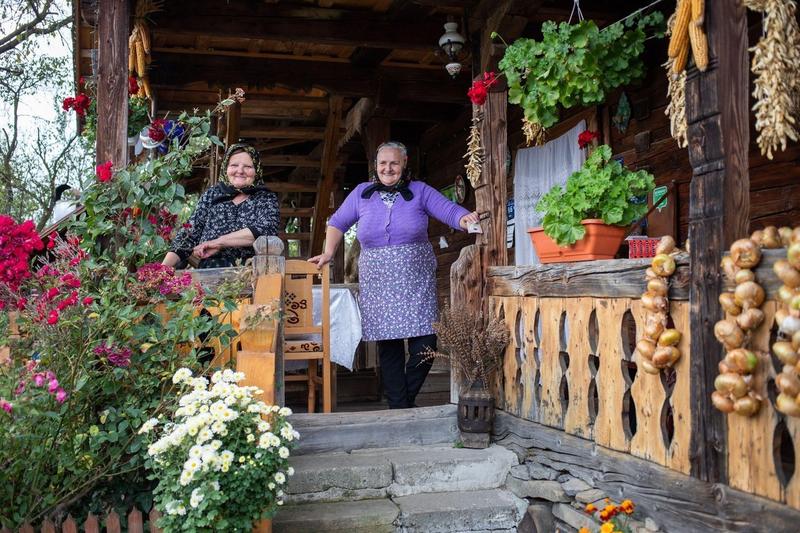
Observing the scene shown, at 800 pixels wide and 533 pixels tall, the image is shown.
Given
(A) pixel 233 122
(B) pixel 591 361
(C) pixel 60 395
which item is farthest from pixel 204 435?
(A) pixel 233 122

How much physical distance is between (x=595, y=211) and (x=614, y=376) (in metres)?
0.94

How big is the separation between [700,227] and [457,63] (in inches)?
144

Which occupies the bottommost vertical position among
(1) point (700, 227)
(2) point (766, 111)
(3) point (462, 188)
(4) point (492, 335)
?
(4) point (492, 335)

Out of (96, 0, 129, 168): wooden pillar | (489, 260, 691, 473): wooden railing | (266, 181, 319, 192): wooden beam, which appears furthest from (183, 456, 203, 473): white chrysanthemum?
(266, 181, 319, 192): wooden beam

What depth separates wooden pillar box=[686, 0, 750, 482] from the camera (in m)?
2.60

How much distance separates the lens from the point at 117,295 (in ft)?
10.6

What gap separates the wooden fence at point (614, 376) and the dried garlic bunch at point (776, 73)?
0.43 metres

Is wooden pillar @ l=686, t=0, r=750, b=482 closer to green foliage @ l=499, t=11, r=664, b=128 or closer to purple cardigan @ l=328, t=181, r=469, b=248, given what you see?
green foliage @ l=499, t=11, r=664, b=128

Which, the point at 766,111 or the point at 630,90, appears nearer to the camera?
the point at 766,111

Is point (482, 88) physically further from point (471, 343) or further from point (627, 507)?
point (627, 507)

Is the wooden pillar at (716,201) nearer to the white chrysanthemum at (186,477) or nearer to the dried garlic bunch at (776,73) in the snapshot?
the dried garlic bunch at (776,73)

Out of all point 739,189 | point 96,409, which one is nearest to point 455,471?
point 96,409

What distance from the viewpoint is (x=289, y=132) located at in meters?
9.25

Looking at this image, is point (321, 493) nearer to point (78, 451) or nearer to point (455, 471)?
point (455, 471)
